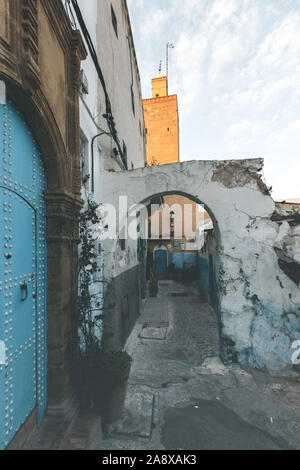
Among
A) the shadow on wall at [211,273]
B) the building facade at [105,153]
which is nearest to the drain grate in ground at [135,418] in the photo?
the building facade at [105,153]

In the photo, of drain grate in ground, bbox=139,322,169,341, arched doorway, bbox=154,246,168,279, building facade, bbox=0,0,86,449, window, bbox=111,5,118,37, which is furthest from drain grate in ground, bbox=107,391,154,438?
arched doorway, bbox=154,246,168,279

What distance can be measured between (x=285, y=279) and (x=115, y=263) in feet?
10.3

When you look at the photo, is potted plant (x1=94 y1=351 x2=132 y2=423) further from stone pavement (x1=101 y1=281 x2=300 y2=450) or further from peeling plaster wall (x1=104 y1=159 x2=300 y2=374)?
peeling plaster wall (x1=104 y1=159 x2=300 y2=374)

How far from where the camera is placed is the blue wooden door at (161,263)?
17.0 meters

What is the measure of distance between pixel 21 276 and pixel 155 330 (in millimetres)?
Answer: 4954

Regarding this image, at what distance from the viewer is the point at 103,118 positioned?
4.92 meters

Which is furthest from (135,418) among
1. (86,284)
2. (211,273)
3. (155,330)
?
(211,273)

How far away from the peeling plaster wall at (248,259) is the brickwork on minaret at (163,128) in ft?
51.5

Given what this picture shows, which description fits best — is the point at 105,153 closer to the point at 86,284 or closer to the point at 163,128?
the point at 86,284

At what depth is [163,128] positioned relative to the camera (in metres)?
19.7

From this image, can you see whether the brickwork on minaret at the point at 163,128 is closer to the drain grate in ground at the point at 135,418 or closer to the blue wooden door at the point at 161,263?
the blue wooden door at the point at 161,263

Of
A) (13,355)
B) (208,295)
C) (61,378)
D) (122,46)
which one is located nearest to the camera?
(13,355)

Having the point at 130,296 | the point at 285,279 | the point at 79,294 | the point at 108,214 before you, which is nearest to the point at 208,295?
the point at 130,296
